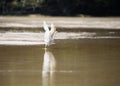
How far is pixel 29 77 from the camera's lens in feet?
42.2

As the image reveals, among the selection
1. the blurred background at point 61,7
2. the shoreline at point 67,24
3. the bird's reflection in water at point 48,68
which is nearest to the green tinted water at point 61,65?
the bird's reflection in water at point 48,68

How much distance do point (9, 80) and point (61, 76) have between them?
60.1 inches

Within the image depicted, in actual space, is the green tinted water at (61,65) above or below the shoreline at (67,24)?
above

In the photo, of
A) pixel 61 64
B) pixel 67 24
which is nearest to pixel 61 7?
pixel 67 24

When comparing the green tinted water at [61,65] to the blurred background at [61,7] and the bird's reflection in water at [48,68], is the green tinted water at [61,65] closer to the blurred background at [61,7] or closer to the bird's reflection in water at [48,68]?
the bird's reflection in water at [48,68]

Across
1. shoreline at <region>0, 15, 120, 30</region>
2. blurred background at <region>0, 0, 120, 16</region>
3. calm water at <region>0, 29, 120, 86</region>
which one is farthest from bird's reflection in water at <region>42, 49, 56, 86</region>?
blurred background at <region>0, 0, 120, 16</region>

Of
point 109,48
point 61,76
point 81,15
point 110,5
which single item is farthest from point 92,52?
point 110,5

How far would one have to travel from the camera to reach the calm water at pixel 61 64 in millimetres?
12281

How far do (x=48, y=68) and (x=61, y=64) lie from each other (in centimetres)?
86

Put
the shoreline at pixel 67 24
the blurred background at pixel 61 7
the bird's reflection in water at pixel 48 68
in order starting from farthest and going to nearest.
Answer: the blurred background at pixel 61 7 → the shoreline at pixel 67 24 → the bird's reflection in water at pixel 48 68

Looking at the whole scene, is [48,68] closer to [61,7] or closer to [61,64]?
[61,64]

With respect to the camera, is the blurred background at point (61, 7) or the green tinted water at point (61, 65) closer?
the green tinted water at point (61, 65)

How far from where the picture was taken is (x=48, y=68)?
47.7 feet

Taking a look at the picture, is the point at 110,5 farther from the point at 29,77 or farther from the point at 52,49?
the point at 29,77
